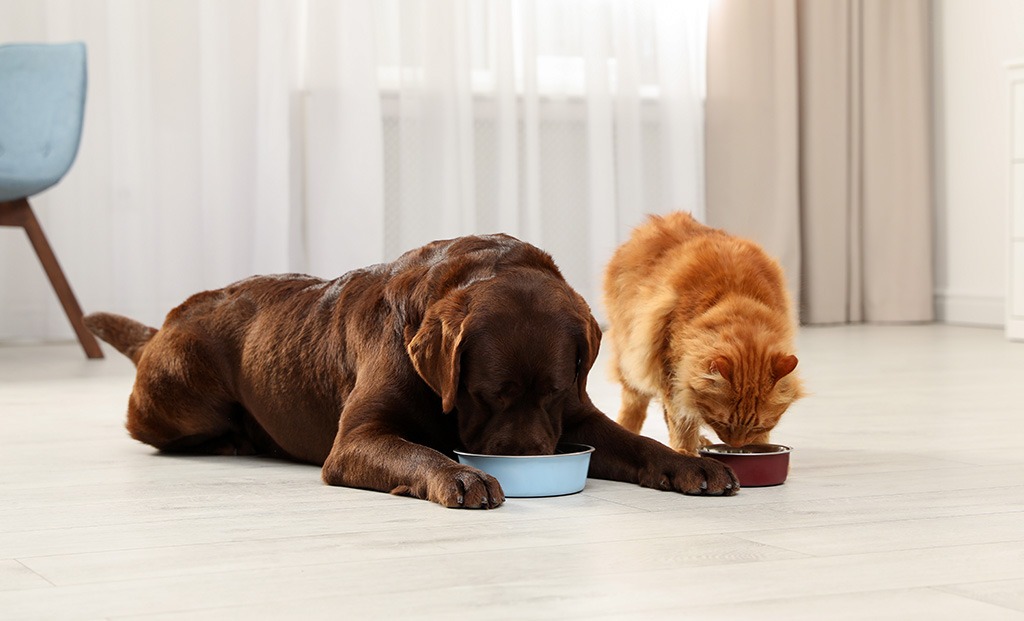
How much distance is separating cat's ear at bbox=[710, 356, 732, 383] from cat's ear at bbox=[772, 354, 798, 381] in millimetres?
73

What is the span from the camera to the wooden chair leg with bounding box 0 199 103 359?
420cm

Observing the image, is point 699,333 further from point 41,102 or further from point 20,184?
point 41,102

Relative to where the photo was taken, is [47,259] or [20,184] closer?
[20,184]

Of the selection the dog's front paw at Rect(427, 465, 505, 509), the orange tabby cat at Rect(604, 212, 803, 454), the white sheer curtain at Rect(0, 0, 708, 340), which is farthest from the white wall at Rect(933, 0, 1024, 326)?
the dog's front paw at Rect(427, 465, 505, 509)

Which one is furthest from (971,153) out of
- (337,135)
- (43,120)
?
(43,120)

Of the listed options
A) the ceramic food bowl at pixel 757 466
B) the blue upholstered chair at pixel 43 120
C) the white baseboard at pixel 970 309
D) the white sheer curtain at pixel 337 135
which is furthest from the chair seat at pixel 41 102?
the white baseboard at pixel 970 309

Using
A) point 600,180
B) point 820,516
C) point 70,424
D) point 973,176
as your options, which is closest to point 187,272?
point 600,180

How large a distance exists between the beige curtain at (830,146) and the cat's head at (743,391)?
3.65 meters

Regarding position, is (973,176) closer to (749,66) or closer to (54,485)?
(749,66)

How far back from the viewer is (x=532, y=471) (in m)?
1.83

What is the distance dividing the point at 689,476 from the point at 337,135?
3.49 m

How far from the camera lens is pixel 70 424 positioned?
9.20 ft

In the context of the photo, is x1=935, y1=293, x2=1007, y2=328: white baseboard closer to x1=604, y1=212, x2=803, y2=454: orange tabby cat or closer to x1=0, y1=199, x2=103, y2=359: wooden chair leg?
x1=604, y1=212, x2=803, y2=454: orange tabby cat

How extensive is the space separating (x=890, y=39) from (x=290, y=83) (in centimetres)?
268
